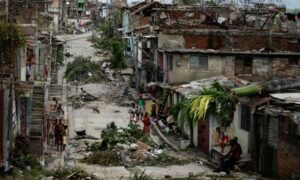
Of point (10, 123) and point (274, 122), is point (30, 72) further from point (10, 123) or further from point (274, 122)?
point (274, 122)

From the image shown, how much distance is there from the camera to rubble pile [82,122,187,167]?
24062mm

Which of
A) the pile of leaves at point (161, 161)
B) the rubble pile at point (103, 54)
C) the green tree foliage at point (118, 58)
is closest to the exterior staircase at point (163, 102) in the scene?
the pile of leaves at point (161, 161)

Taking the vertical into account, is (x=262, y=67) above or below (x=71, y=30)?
below

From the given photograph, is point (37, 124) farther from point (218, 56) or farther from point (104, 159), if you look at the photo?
point (218, 56)

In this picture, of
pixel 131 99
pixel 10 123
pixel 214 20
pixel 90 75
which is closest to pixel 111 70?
pixel 90 75

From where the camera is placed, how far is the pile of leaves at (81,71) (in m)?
53.1

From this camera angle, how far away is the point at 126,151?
84.0 feet

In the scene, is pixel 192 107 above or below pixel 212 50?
below

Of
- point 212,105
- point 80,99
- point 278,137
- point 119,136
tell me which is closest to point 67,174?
point 278,137

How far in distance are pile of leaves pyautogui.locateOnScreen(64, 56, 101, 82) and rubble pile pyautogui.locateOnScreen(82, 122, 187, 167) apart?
23.5 metres

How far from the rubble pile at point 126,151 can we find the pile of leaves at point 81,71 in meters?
23.5

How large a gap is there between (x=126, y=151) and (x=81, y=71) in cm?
2914

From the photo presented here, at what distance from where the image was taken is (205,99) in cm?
2533

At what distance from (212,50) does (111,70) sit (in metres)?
22.4
